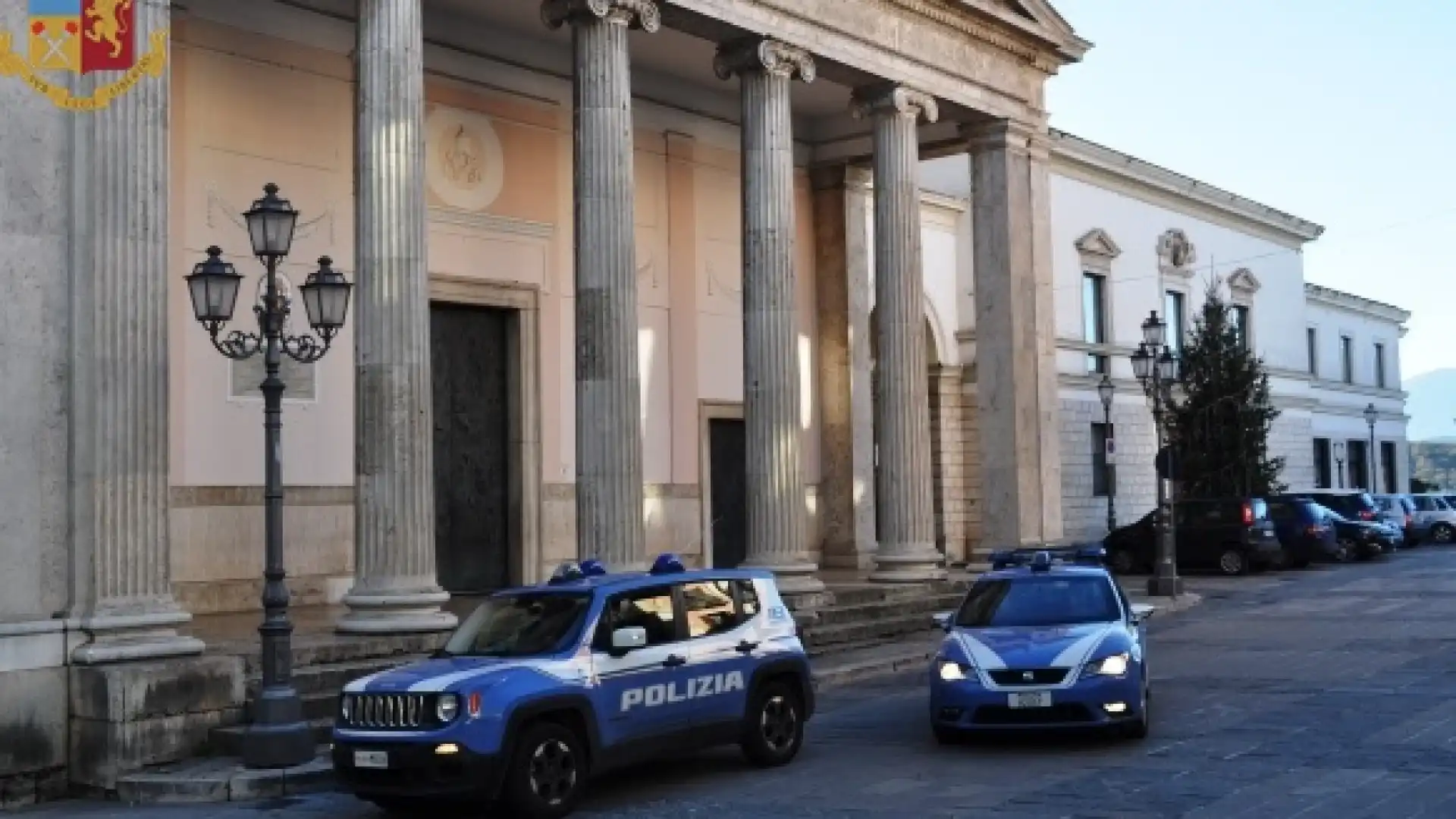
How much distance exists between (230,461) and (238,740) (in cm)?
651

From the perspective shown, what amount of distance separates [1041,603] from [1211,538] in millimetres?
22100

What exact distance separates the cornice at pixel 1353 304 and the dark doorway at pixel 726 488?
33.0 m

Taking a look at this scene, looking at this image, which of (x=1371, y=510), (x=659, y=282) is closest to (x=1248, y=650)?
(x=659, y=282)

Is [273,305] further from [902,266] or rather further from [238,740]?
[902,266]

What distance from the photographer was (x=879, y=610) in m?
21.2

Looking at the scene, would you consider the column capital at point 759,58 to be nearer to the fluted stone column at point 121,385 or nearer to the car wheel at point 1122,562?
the fluted stone column at point 121,385

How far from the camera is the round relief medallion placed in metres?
21.2

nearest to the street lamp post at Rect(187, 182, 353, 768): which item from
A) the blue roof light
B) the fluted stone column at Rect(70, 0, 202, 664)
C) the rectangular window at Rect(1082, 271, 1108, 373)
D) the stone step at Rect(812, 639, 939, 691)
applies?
the fluted stone column at Rect(70, 0, 202, 664)

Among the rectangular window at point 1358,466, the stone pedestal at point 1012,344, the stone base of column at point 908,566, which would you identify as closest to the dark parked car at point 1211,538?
the stone pedestal at point 1012,344

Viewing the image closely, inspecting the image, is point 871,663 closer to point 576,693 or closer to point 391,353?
point 391,353

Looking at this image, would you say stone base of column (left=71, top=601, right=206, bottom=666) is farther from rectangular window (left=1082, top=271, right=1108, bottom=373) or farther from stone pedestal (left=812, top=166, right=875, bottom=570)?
rectangular window (left=1082, top=271, right=1108, bottom=373)

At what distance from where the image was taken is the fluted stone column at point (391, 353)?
15070 millimetres

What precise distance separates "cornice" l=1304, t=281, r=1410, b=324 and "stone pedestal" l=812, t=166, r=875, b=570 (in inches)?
1193

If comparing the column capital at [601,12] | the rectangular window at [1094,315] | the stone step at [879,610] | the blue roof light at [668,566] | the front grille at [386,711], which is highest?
the column capital at [601,12]
